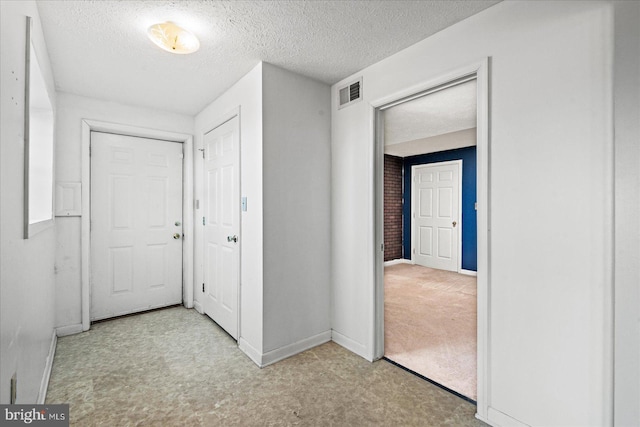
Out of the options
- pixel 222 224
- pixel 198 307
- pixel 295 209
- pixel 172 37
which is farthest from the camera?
pixel 198 307

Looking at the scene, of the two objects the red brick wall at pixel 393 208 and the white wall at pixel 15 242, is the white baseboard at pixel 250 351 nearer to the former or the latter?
the white wall at pixel 15 242

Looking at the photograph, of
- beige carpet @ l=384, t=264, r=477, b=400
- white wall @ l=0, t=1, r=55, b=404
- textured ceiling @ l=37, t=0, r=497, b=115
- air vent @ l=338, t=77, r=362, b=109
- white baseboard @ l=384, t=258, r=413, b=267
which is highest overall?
textured ceiling @ l=37, t=0, r=497, b=115

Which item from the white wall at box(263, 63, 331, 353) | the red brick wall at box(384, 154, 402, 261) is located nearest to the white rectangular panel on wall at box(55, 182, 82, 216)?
the white wall at box(263, 63, 331, 353)

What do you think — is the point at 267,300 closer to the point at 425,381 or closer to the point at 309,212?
the point at 309,212

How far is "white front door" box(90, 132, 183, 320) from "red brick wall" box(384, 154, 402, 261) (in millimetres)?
4186

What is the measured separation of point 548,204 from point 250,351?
238 centimetres

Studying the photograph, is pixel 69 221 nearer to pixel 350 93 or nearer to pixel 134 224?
pixel 134 224

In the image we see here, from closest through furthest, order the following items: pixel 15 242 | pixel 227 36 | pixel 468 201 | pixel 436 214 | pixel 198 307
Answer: pixel 15 242, pixel 227 36, pixel 198 307, pixel 468 201, pixel 436 214

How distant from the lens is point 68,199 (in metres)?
3.12

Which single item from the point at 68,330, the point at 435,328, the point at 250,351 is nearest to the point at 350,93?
the point at 250,351

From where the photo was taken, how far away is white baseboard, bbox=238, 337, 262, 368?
2463 mm

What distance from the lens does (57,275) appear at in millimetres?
3059

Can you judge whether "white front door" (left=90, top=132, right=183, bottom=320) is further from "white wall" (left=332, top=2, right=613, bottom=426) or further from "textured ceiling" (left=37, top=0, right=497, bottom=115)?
"white wall" (left=332, top=2, right=613, bottom=426)

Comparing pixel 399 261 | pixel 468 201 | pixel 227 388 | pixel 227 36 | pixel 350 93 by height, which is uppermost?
pixel 227 36
